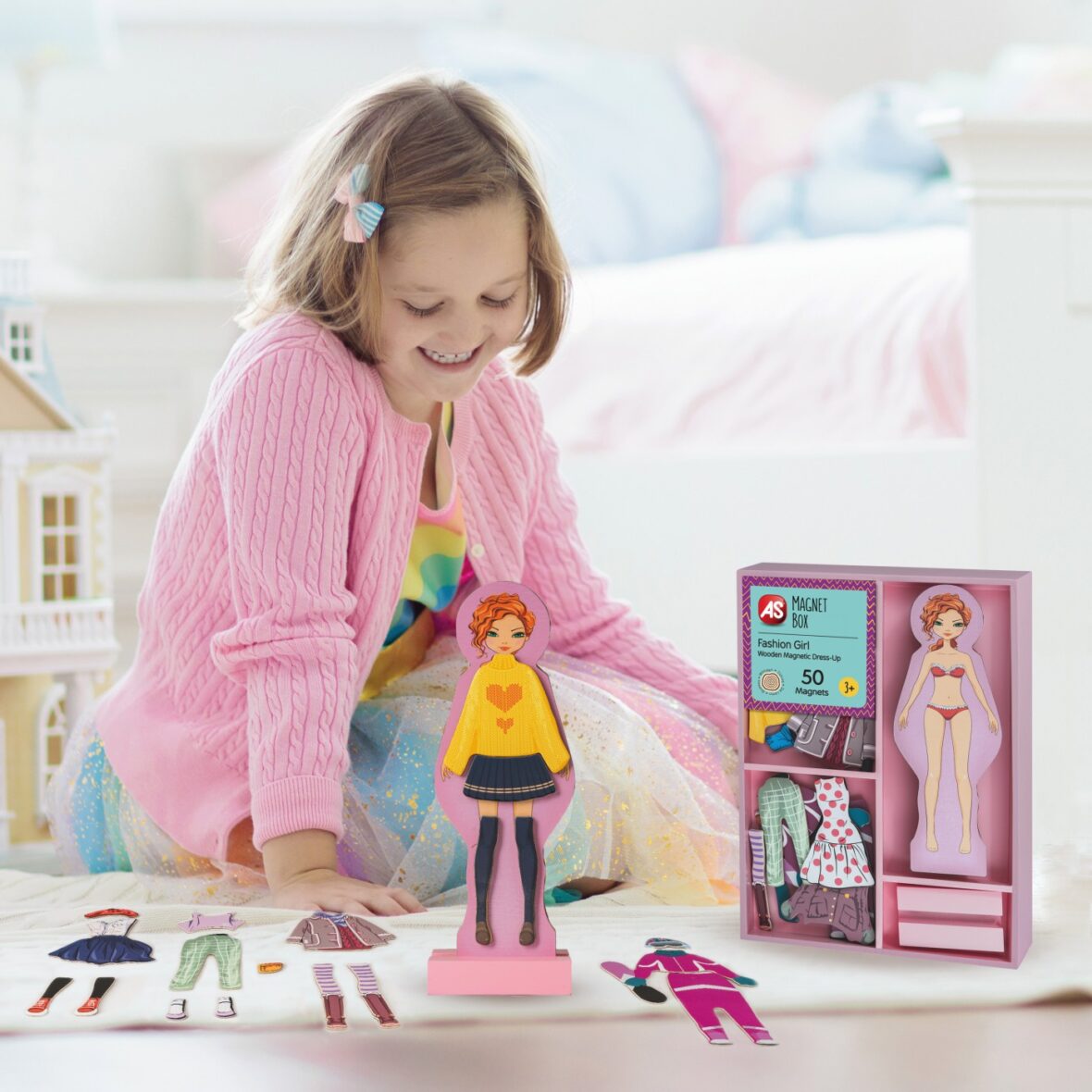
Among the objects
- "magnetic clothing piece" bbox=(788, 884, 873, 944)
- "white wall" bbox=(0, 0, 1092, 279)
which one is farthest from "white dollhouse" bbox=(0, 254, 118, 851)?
"white wall" bbox=(0, 0, 1092, 279)

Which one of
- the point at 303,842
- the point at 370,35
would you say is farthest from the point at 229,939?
the point at 370,35

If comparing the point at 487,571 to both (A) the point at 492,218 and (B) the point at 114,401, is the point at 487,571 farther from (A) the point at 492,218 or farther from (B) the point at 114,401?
(B) the point at 114,401

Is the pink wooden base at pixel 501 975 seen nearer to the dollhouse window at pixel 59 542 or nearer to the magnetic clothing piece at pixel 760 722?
the magnetic clothing piece at pixel 760 722

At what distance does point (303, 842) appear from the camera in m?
1.01

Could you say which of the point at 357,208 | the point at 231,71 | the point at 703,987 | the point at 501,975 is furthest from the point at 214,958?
the point at 231,71

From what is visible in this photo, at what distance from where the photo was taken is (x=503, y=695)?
84 centimetres

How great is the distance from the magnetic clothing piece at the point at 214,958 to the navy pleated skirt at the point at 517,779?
181mm

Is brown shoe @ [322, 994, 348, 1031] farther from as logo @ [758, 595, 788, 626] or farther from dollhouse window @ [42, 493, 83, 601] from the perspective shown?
dollhouse window @ [42, 493, 83, 601]

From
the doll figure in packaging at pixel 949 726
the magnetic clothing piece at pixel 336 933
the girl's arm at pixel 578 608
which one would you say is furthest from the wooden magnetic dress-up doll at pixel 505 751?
the girl's arm at pixel 578 608

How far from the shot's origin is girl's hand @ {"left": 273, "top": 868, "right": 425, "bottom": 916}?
975 millimetres

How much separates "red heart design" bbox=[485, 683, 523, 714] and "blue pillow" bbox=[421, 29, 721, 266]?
6.03 ft

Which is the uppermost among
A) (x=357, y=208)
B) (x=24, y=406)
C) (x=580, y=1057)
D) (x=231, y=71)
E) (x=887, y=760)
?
(x=231, y=71)

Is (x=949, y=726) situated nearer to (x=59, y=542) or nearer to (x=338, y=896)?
(x=338, y=896)

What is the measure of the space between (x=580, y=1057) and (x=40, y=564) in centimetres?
80
